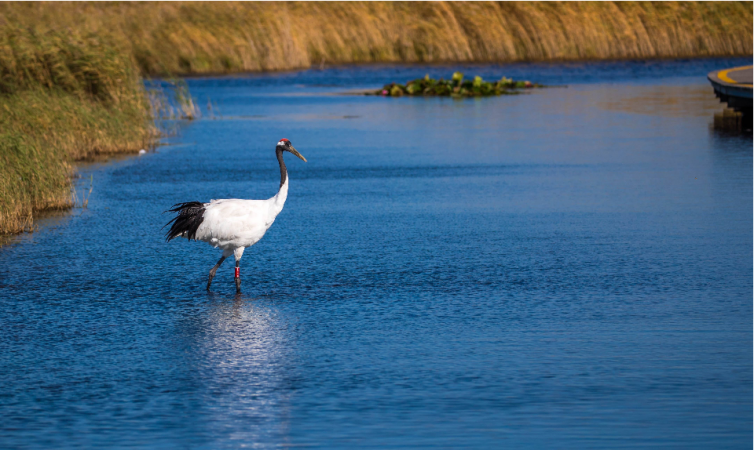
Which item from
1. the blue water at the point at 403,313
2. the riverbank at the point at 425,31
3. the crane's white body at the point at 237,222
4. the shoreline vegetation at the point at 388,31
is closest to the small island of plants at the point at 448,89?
the shoreline vegetation at the point at 388,31

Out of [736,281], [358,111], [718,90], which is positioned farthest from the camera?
[358,111]

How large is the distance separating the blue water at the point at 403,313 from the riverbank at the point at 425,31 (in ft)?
91.4

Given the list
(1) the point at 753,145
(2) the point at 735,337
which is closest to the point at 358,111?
(1) the point at 753,145

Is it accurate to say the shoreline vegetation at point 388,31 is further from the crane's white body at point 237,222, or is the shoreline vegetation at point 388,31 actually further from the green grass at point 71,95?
the crane's white body at point 237,222

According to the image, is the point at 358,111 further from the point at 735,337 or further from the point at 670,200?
the point at 735,337

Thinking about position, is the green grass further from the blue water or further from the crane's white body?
the crane's white body

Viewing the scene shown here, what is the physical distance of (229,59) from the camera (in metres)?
45.1

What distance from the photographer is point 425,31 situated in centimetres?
5038

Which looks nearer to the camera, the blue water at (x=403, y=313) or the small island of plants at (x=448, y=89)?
the blue water at (x=403, y=313)

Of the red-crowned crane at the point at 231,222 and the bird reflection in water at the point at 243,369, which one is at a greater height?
the red-crowned crane at the point at 231,222

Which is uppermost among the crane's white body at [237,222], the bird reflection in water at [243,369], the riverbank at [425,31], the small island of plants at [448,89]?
the riverbank at [425,31]

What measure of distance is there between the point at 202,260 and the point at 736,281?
5035 mm

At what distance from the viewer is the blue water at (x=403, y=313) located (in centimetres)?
591

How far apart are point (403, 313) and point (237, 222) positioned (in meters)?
1.65
